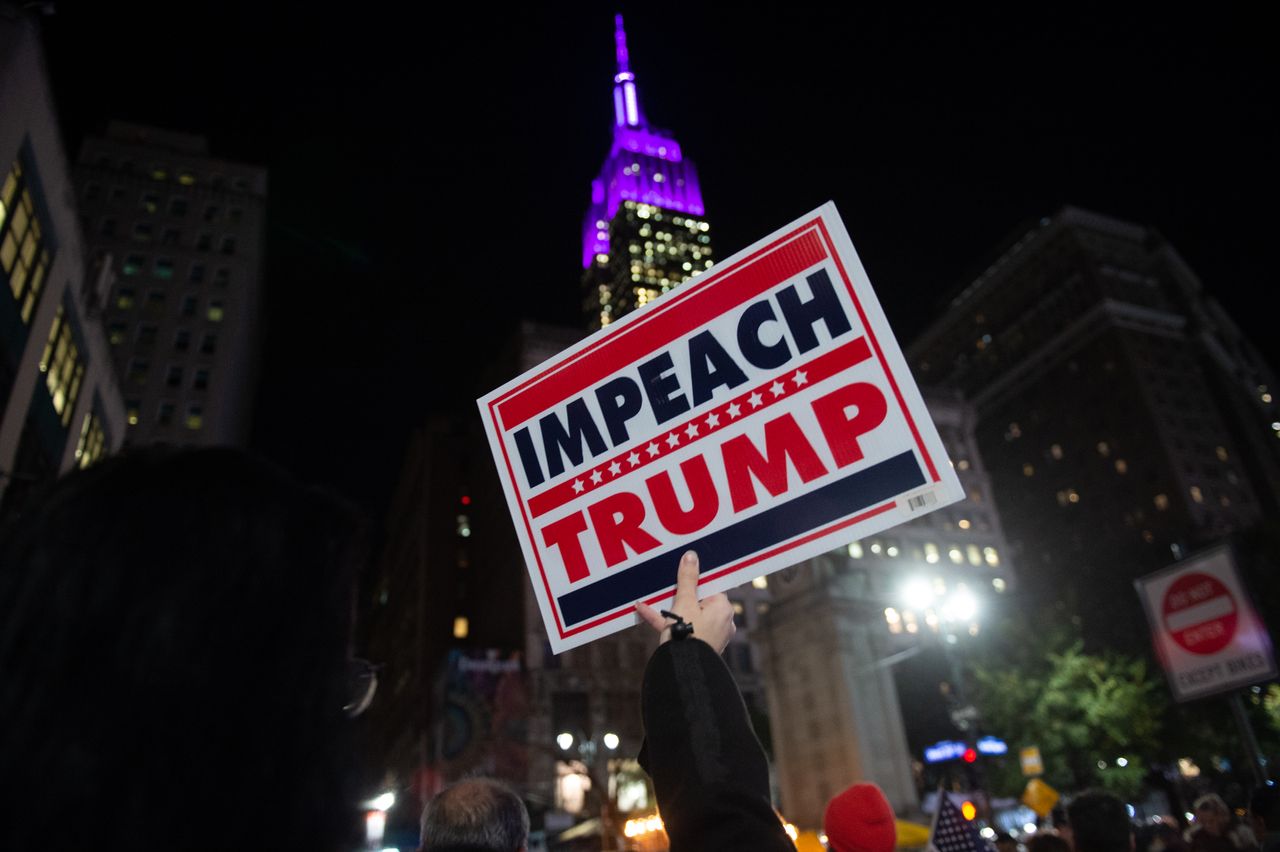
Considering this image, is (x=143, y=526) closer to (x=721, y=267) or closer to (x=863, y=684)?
(x=721, y=267)

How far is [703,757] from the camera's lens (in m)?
1.72

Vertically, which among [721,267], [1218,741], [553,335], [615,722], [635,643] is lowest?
[1218,741]

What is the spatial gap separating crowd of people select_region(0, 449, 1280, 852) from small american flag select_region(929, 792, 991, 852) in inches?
319

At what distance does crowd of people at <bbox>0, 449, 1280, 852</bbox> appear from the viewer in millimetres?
1067

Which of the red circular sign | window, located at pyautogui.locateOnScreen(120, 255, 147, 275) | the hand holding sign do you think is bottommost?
the hand holding sign

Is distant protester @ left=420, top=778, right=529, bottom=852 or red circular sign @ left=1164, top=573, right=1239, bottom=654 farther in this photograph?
red circular sign @ left=1164, top=573, right=1239, bottom=654

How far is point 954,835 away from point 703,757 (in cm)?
821

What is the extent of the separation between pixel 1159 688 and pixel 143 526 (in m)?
45.9

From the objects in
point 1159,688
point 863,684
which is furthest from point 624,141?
point 863,684

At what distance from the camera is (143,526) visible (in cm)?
128

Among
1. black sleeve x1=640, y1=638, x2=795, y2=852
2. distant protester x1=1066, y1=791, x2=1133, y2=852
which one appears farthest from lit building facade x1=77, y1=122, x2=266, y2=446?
black sleeve x1=640, y1=638, x2=795, y2=852

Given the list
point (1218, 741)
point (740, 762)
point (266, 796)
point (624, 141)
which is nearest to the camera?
point (266, 796)

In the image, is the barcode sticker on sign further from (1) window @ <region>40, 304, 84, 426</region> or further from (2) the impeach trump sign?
(1) window @ <region>40, 304, 84, 426</region>

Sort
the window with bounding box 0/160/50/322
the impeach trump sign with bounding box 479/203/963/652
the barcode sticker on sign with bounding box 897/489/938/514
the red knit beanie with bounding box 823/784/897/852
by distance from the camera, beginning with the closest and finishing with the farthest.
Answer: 1. the barcode sticker on sign with bounding box 897/489/938/514
2. the impeach trump sign with bounding box 479/203/963/652
3. the red knit beanie with bounding box 823/784/897/852
4. the window with bounding box 0/160/50/322
